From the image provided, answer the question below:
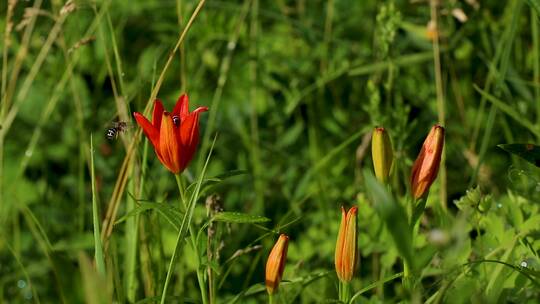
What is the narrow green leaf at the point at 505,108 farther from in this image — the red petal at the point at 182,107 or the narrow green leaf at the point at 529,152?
the red petal at the point at 182,107

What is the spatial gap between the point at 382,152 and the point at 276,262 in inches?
8.0

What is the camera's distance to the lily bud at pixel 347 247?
115 cm

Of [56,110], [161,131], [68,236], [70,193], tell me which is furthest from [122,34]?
[161,131]

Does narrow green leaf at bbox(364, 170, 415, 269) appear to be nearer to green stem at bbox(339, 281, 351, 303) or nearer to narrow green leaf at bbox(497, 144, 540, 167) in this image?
green stem at bbox(339, 281, 351, 303)

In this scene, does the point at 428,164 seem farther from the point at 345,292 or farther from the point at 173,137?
the point at 173,137

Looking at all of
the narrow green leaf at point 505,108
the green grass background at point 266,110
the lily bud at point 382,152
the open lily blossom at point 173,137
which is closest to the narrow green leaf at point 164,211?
the open lily blossom at point 173,137

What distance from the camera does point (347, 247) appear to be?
1.17m

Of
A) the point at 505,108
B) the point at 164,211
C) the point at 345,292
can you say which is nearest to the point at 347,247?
the point at 345,292

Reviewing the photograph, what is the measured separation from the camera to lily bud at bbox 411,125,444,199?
47.1 inches

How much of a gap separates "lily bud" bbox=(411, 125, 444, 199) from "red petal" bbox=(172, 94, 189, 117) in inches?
13.7

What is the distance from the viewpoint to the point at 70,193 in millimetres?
2697

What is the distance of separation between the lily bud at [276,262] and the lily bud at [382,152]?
0.51 ft

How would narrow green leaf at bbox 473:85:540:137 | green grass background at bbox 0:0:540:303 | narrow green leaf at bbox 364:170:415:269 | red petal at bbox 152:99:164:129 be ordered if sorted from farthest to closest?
green grass background at bbox 0:0:540:303, narrow green leaf at bbox 473:85:540:137, red petal at bbox 152:99:164:129, narrow green leaf at bbox 364:170:415:269

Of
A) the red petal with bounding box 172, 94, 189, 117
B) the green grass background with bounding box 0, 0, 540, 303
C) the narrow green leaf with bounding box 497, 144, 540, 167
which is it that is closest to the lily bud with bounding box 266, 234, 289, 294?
the red petal with bounding box 172, 94, 189, 117
